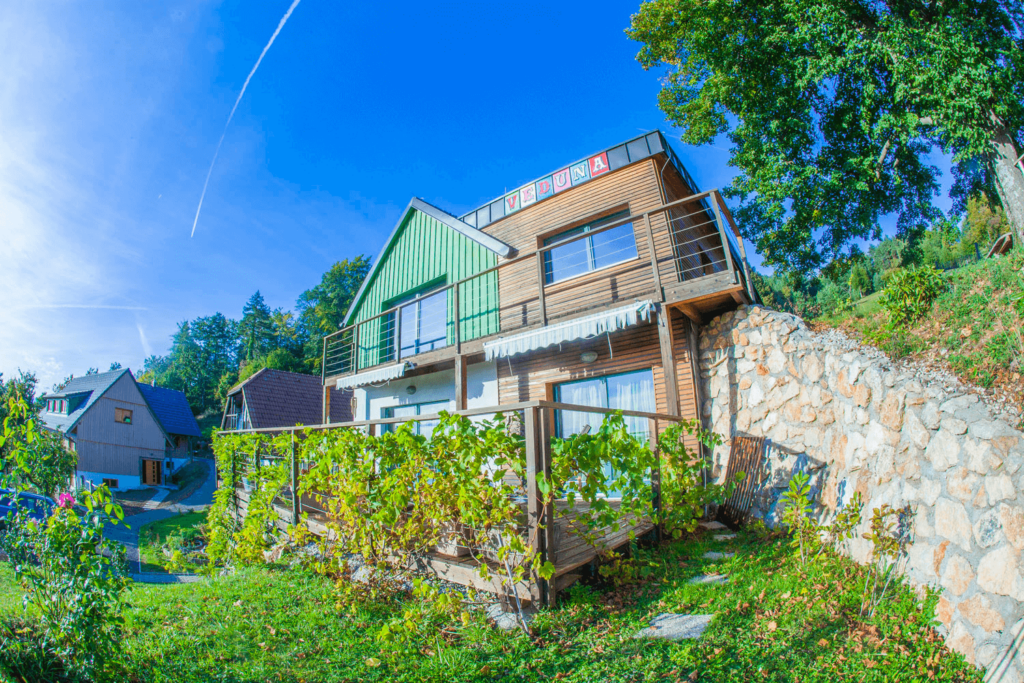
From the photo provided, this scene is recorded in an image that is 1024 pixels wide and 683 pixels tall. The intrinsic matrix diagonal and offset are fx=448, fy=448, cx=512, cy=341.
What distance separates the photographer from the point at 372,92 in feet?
40.2

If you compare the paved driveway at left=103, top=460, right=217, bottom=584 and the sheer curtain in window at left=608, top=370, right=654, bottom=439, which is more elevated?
the sheer curtain in window at left=608, top=370, right=654, bottom=439

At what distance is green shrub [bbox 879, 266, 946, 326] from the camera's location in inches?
204

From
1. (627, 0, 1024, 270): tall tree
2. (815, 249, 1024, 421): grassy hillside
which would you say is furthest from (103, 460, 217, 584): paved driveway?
(627, 0, 1024, 270): tall tree

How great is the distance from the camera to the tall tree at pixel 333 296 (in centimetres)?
3956

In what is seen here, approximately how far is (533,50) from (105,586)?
13.4 m

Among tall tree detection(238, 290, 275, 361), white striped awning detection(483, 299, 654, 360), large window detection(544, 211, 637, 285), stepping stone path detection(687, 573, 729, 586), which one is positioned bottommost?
stepping stone path detection(687, 573, 729, 586)

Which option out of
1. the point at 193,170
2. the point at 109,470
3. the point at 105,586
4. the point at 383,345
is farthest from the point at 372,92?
the point at 109,470

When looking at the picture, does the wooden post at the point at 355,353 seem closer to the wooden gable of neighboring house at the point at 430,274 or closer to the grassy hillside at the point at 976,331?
the wooden gable of neighboring house at the point at 430,274

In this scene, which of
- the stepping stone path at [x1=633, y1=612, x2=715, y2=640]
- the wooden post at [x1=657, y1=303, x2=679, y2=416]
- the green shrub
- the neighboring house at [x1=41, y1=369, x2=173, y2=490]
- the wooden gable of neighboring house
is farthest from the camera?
the neighboring house at [x1=41, y1=369, x2=173, y2=490]

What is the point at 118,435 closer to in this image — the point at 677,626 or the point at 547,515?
the point at 547,515

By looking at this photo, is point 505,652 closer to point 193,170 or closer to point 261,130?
point 193,170

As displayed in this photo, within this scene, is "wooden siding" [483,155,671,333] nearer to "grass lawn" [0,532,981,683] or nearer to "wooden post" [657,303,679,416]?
"wooden post" [657,303,679,416]

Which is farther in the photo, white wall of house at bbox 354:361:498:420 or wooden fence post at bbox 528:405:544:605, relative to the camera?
white wall of house at bbox 354:361:498:420

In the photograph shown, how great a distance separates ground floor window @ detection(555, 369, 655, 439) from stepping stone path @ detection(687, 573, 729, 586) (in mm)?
3364
